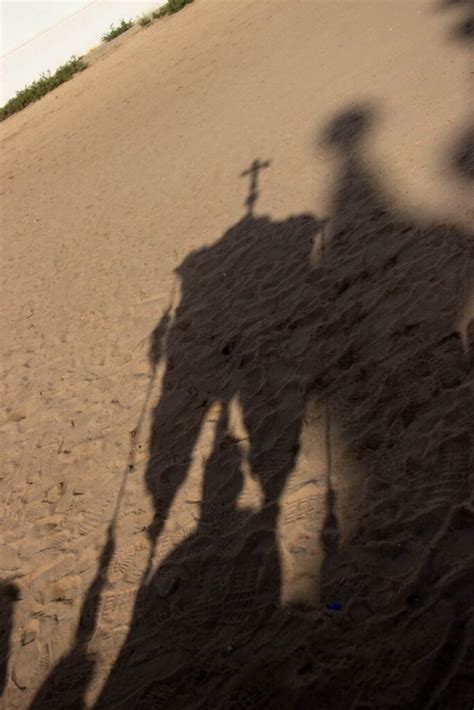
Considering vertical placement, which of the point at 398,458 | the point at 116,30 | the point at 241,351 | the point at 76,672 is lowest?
the point at 398,458

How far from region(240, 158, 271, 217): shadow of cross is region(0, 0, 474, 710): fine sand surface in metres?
0.03

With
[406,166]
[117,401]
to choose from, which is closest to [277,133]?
[406,166]

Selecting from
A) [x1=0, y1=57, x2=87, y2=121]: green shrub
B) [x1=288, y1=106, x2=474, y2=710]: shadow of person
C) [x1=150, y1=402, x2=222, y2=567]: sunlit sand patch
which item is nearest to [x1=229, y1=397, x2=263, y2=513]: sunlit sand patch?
[x1=150, y1=402, x2=222, y2=567]: sunlit sand patch

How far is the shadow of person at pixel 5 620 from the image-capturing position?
3.82 meters

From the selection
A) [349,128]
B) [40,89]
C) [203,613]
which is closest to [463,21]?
[349,128]

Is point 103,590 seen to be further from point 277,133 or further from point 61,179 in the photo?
point 61,179

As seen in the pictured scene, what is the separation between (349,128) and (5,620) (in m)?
5.42

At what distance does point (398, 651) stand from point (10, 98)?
43.7ft

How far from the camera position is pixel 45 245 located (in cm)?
801

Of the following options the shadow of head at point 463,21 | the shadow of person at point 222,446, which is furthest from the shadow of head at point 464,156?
the shadow of head at point 463,21

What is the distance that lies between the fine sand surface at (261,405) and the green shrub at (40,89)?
5109 millimetres

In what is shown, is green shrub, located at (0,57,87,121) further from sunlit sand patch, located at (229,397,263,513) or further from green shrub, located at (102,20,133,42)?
sunlit sand patch, located at (229,397,263,513)

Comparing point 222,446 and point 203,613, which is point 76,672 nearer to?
point 203,613

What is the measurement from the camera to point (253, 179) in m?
6.97
